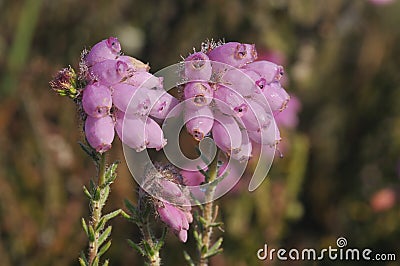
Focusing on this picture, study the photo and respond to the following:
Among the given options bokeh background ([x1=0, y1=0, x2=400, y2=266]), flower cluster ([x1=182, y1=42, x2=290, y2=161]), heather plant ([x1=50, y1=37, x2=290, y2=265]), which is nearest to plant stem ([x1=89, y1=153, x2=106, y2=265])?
heather plant ([x1=50, y1=37, x2=290, y2=265])

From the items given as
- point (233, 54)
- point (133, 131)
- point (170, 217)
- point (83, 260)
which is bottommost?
point (83, 260)

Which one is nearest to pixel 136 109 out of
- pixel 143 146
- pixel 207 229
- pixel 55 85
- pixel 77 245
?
pixel 143 146

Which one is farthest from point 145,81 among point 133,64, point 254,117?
point 254,117

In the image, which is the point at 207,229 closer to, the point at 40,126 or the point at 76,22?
the point at 40,126

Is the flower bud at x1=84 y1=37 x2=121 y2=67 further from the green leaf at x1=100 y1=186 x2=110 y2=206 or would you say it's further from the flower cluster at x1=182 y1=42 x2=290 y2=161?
the green leaf at x1=100 y1=186 x2=110 y2=206

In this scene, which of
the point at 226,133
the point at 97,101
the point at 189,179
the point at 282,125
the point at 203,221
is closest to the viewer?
the point at 97,101

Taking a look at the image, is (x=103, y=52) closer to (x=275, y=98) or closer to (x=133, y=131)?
(x=133, y=131)

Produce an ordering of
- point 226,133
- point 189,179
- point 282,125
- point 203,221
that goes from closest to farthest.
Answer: point 226,133, point 203,221, point 189,179, point 282,125
